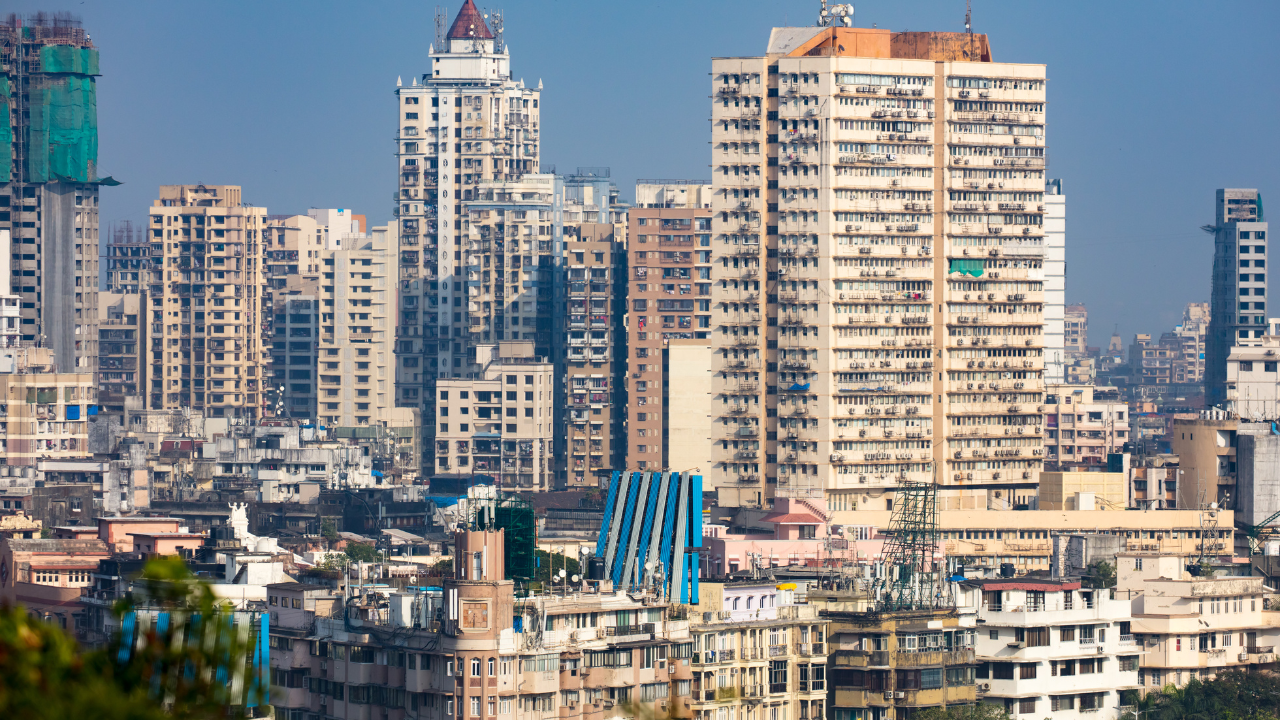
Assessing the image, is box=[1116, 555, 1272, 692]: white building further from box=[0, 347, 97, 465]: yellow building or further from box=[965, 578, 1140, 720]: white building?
box=[0, 347, 97, 465]: yellow building

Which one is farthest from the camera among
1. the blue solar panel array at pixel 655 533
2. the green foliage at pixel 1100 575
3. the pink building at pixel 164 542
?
the pink building at pixel 164 542

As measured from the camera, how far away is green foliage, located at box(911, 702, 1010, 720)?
78.1m

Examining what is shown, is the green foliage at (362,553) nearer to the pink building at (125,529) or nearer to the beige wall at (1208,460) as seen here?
the pink building at (125,529)

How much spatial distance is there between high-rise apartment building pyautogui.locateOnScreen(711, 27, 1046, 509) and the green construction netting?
91 millimetres

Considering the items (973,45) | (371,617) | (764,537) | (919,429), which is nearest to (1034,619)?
(371,617)

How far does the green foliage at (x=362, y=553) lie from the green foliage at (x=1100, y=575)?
132ft

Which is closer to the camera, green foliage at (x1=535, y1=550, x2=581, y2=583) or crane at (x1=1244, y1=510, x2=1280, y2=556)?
green foliage at (x1=535, y1=550, x2=581, y2=583)

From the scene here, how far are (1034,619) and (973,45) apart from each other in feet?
239

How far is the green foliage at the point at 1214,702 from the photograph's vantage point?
274 ft

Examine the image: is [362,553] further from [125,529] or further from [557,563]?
[557,563]

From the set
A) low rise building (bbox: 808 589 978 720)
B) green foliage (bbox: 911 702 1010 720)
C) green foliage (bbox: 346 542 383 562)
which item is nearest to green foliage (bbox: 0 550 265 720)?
green foliage (bbox: 911 702 1010 720)

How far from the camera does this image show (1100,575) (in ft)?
343

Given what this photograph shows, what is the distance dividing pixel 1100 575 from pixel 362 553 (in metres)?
45.5

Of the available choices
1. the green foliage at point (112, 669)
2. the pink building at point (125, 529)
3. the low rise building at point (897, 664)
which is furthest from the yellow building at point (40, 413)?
the green foliage at point (112, 669)
